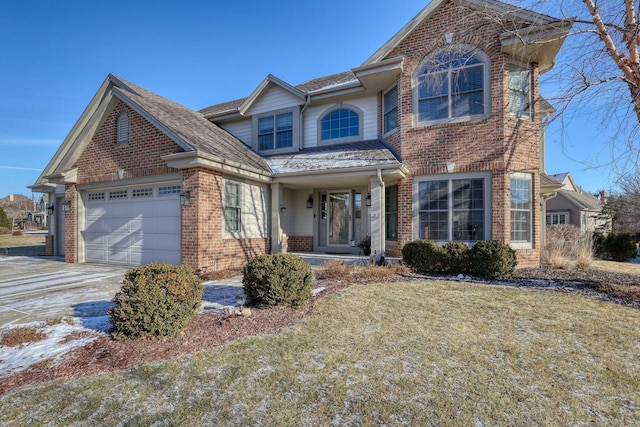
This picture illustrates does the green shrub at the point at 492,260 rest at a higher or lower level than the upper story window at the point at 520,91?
lower

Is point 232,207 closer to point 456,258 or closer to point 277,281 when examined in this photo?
point 277,281

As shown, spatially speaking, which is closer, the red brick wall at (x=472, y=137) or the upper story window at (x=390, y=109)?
the red brick wall at (x=472, y=137)

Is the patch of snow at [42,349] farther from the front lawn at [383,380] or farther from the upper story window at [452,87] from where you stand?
the upper story window at [452,87]

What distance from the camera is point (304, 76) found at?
15.5 m

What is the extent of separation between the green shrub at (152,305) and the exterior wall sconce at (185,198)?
4408 mm

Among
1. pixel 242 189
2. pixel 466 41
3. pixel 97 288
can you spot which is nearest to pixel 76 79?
pixel 242 189

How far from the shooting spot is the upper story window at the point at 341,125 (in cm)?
1180

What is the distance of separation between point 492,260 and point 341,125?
7.14 metres

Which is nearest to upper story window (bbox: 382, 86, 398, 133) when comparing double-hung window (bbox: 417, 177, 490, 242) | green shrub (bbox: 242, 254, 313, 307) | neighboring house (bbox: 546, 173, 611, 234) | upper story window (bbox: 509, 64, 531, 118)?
double-hung window (bbox: 417, 177, 490, 242)

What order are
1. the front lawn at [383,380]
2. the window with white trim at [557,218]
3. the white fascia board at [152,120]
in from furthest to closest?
the window with white trim at [557,218], the white fascia board at [152,120], the front lawn at [383,380]

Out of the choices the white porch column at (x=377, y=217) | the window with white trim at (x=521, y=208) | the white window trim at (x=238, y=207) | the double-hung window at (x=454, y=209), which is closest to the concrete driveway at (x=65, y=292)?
the white window trim at (x=238, y=207)

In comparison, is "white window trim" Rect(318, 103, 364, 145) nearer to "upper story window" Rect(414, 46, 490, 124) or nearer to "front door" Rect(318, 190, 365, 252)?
"front door" Rect(318, 190, 365, 252)

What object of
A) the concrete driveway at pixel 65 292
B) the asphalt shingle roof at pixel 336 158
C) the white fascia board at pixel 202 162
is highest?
the asphalt shingle roof at pixel 336 158


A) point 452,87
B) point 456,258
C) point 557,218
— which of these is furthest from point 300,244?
point 557,218
